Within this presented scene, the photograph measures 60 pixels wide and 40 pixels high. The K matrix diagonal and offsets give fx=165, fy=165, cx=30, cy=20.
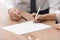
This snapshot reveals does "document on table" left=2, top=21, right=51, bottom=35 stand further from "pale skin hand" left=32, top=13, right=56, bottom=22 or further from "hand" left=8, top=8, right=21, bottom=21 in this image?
"hand" left=8, top=8, right=21, bottom=21

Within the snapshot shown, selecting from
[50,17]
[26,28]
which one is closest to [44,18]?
[50,17]

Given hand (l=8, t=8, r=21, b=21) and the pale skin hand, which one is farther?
hand (l=8, t=8, r=21, b=21)

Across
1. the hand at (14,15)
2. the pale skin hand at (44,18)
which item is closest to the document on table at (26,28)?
the pale skin hand at (44,18)

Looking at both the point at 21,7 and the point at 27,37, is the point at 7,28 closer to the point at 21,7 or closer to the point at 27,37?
the point at 27,37

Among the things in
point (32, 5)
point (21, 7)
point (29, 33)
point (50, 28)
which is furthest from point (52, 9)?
point (29, 33)

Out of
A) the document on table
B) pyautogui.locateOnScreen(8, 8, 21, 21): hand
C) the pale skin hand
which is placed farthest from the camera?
pyautogui.locateOnScreen(8, 8, 21, 21): hand

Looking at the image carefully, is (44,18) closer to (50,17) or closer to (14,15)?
(50,17)

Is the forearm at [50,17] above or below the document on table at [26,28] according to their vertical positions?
above

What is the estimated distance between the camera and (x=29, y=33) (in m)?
1.28

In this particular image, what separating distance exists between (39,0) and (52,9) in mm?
316

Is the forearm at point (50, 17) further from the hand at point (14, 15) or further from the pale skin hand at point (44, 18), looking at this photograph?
the hand at point (14, 15)

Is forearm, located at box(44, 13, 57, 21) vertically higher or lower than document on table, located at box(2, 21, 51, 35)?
higher

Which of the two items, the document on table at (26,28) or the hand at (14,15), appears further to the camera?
the hand at (14,15)

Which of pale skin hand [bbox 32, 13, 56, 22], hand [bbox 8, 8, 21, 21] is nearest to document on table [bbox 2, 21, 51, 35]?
pale skin hand [bbox 32, 13, 56, 22]
